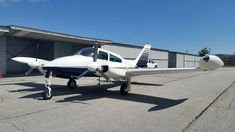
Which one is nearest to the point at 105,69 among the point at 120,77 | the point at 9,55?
the point at 120,77

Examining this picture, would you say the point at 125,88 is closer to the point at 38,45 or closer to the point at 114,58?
the point at 114,58

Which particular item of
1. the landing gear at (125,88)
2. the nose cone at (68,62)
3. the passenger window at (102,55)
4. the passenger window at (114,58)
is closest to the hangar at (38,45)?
the passenger window at (114,58)

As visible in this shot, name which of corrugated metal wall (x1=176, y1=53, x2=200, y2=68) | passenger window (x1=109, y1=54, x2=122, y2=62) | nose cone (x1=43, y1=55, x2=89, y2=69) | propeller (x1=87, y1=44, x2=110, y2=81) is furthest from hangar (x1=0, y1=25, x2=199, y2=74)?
corrugated metal wall (x1=176, y1=53, x2=200, y2=68)

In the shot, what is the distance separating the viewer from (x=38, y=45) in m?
24.8

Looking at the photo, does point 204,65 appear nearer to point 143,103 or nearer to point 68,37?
point 143,103

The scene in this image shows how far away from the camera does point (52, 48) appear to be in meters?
27.7

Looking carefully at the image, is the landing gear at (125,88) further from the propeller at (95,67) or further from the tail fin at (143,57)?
the tail fin at (143,57)

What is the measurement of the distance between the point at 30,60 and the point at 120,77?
4846 mm

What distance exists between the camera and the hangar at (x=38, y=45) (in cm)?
1961

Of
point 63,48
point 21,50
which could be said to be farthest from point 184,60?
point 21,50

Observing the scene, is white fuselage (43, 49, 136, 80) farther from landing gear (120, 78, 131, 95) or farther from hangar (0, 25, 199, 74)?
hangar (0, 25, 199, 74)

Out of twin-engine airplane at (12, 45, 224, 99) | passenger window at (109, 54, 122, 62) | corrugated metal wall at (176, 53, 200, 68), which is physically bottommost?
twin-engine airplane at (12, 45, 224, 99)

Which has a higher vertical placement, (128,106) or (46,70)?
(46,70)

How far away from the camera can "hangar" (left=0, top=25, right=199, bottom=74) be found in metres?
19.6
